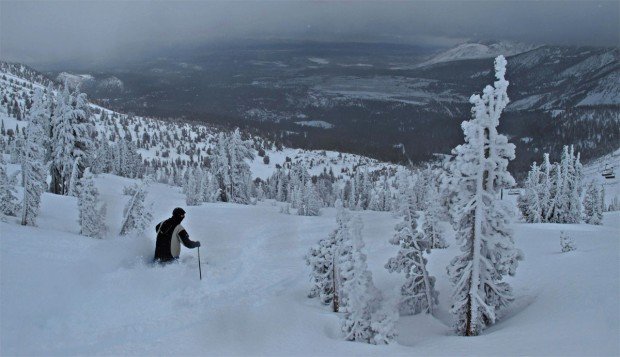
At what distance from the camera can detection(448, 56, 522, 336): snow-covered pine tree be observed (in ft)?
47.8

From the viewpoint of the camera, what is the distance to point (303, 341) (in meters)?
12.4

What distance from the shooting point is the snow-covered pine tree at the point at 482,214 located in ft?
47.8

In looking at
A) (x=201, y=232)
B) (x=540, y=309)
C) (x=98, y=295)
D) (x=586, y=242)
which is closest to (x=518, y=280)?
(x=540, y=309)

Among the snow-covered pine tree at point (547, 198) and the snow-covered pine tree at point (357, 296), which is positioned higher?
the snow-covered pine tree at point (547, 198)

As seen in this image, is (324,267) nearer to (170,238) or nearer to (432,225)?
(170,238)

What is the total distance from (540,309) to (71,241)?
59.0 ft

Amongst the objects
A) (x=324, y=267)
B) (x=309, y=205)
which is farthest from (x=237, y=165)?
(x=324, y=267)

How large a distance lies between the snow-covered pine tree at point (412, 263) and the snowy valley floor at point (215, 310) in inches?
27.5

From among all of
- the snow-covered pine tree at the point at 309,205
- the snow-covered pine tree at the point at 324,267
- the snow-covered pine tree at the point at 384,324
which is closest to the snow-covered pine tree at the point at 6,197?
the snow-covered pine tree at the point at 324,267

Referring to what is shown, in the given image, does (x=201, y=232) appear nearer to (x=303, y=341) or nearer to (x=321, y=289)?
(x=321, y=289)

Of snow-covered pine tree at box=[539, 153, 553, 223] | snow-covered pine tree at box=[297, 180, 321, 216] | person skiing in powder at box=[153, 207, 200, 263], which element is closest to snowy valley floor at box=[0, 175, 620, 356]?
person skiing in powder at box=[153, 207, 200, 263]

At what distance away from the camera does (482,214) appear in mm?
15125

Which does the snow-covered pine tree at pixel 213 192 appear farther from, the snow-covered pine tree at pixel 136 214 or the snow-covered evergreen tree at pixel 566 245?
the snow-covered evergreen tree at pixel 566 245

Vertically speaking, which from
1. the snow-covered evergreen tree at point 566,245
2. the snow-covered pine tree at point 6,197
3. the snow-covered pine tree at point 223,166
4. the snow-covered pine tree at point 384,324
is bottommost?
the snow-covered pine tree at point 384,324
